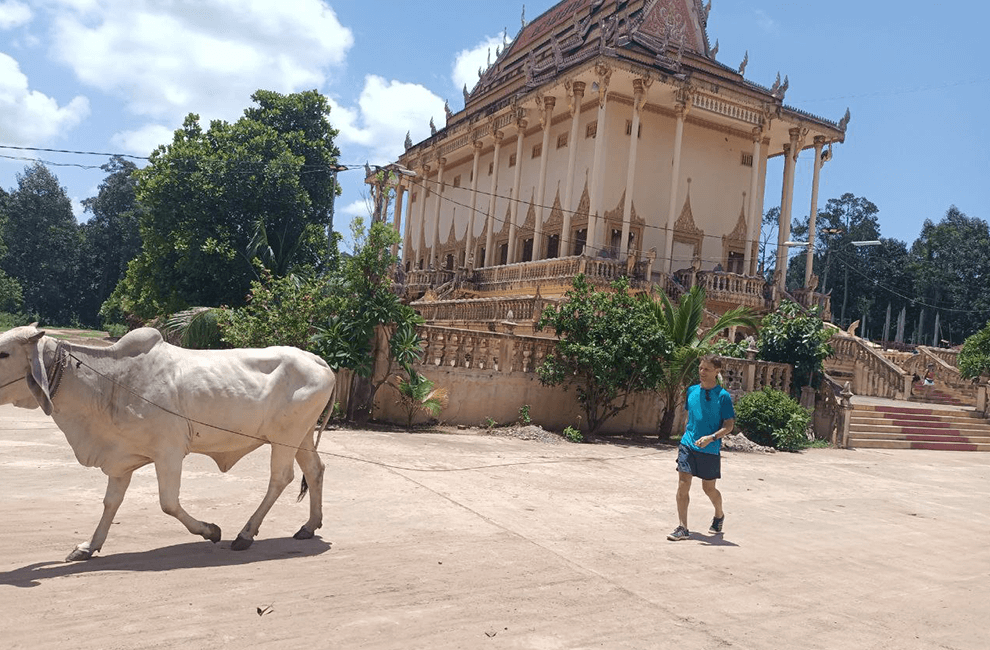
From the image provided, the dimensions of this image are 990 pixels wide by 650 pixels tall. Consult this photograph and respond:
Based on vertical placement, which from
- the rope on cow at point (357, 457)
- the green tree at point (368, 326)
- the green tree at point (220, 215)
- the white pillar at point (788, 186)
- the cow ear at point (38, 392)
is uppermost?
the white pillar at point (788, 186)

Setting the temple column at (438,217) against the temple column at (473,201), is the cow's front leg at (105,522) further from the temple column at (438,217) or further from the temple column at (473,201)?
the temple column at (438,217)

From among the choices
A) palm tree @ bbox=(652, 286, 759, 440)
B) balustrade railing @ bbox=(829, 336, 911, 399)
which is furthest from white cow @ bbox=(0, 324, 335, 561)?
balustrade railing @ bbox=(829, 336, 911, 399)

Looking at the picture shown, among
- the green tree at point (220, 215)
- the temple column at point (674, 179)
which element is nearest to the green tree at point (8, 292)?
the green tree at point (220, 215)

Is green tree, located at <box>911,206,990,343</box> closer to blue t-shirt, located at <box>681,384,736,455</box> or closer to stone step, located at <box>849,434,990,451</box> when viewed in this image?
stone step, located at <box>849,434,990,451</box>

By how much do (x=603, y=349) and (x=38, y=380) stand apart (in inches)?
418

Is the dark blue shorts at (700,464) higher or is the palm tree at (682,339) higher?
the palm tree at (682,339)

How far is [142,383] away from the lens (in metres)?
5.27

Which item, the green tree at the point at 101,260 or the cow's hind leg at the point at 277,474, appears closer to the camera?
the cow's hind leg at the point at 277,474

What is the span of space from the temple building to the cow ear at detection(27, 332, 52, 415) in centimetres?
1821

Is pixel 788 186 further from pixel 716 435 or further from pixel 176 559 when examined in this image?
pixel 176 559

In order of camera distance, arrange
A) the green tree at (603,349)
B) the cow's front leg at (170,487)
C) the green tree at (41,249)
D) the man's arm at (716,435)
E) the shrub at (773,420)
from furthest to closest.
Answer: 1. the green tree at (41,249)
2. the shrub at (773,420)
3. the green tree at (603,349)
4. the man's arm at (716,435)
5. the cow's front leg at (170,487)

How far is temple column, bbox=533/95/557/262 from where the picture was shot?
28.8 meters

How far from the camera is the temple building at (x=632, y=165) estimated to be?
26.4 metres

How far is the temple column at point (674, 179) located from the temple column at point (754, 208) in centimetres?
281
